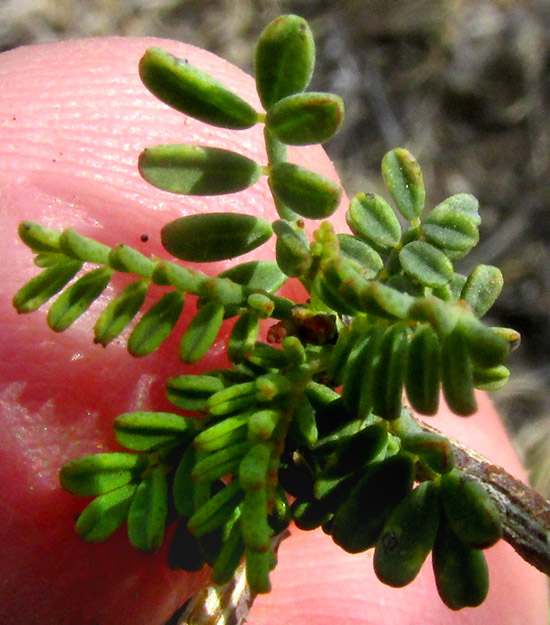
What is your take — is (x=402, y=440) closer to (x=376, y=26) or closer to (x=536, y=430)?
(x=536, y=430)

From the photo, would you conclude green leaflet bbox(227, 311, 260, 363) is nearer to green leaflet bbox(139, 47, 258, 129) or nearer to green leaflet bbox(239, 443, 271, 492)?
green leaflet bbox(239, 443, 271, 492)

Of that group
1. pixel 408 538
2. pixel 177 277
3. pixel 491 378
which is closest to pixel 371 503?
pixel 408 538

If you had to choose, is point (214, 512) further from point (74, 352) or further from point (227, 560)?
point (74, 352)

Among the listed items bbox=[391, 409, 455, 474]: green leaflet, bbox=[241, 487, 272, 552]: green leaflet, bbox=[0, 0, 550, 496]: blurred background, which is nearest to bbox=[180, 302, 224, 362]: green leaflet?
bbox=[241, 487, 272, 552]: green leaflet

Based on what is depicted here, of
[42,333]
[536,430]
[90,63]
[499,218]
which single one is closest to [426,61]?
[499,218]

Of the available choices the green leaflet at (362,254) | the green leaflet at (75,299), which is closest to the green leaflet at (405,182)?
the green leaflet at (362,254)

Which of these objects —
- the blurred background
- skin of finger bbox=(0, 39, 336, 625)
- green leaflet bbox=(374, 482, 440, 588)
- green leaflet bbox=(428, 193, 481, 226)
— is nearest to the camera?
green leaflet bbox=(374, 482, 440, 588)

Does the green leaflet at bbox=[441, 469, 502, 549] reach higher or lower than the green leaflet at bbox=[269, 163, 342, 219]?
lower

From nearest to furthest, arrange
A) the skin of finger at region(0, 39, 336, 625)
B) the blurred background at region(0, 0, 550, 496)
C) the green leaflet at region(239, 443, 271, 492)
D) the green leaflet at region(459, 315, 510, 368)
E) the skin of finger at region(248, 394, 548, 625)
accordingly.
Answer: the green leaflet at region(459, 315, 510, 368), the green leaflet at region(239, 443, 271, 492), the skin of finger at region(0, 39, 336, 625), the skin of finger at region(248, 394, 548, 625), the blurred background at region(0, 0, 550, 496)

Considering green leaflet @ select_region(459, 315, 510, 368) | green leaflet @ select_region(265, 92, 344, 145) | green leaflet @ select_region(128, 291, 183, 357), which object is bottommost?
green leaflet @ select_region(128, 291, 183, 357)
